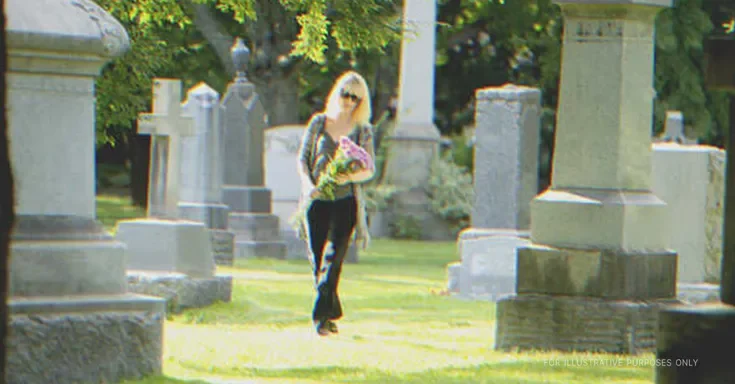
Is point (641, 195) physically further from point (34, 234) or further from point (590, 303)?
point (34, 234)

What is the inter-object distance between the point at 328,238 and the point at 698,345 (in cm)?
629

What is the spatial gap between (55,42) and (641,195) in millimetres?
4355

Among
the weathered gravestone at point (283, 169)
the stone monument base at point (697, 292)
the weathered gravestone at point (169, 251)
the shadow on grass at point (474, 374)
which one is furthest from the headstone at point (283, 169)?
the shadow on grass at point (474, 374)

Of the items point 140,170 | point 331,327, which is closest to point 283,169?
point 140,170

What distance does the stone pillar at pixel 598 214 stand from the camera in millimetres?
10531

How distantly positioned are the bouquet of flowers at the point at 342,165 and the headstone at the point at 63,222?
3037 millimetres

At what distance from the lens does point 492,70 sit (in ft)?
124

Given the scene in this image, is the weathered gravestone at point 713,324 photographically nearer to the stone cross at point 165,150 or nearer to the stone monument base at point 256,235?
the stone cross at point 165,150

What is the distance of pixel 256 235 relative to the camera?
2219 centimetres

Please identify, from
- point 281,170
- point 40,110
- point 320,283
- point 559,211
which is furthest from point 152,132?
point 281,170

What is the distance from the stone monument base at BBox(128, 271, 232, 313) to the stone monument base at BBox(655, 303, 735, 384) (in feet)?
27.6

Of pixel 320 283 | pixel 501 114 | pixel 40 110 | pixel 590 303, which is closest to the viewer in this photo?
pixel 40 110

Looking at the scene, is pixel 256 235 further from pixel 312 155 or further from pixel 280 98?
pixel 312 155

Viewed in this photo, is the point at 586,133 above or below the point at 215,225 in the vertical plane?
above
